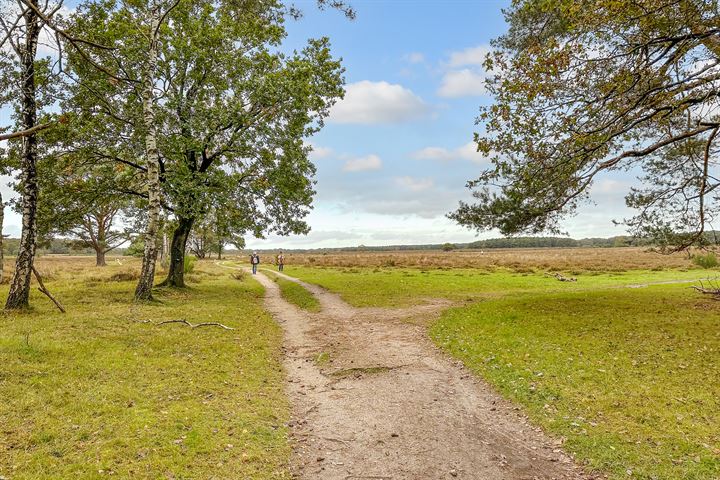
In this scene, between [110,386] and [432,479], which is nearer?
[432,479]

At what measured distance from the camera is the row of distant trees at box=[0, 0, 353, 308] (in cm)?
1636

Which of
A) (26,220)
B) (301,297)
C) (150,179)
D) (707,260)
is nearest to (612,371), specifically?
(301,297)

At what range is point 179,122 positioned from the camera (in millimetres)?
18719

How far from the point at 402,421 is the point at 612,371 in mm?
5229

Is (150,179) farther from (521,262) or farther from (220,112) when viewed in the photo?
(521,262)

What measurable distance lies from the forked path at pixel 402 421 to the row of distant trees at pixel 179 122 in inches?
434

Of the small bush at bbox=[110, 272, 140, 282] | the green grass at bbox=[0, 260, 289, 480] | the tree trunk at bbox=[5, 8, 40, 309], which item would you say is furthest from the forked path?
the small bush at bbox=[110, 272, 140, 282]

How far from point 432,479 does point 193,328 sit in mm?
9912

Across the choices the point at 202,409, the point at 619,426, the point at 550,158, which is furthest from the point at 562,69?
the point at 202,409

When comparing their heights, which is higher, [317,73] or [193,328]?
[317,73]

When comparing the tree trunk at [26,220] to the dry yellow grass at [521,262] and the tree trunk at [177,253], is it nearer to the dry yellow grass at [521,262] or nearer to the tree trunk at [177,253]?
the tree trunk at [177,253]

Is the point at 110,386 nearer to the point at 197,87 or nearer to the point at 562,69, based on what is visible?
the point at 562,69

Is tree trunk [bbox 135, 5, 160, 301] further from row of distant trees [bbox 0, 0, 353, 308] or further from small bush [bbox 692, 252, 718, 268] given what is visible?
small bush [bbox 692, 252, 718, 268]

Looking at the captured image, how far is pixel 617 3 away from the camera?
8.76 meters
